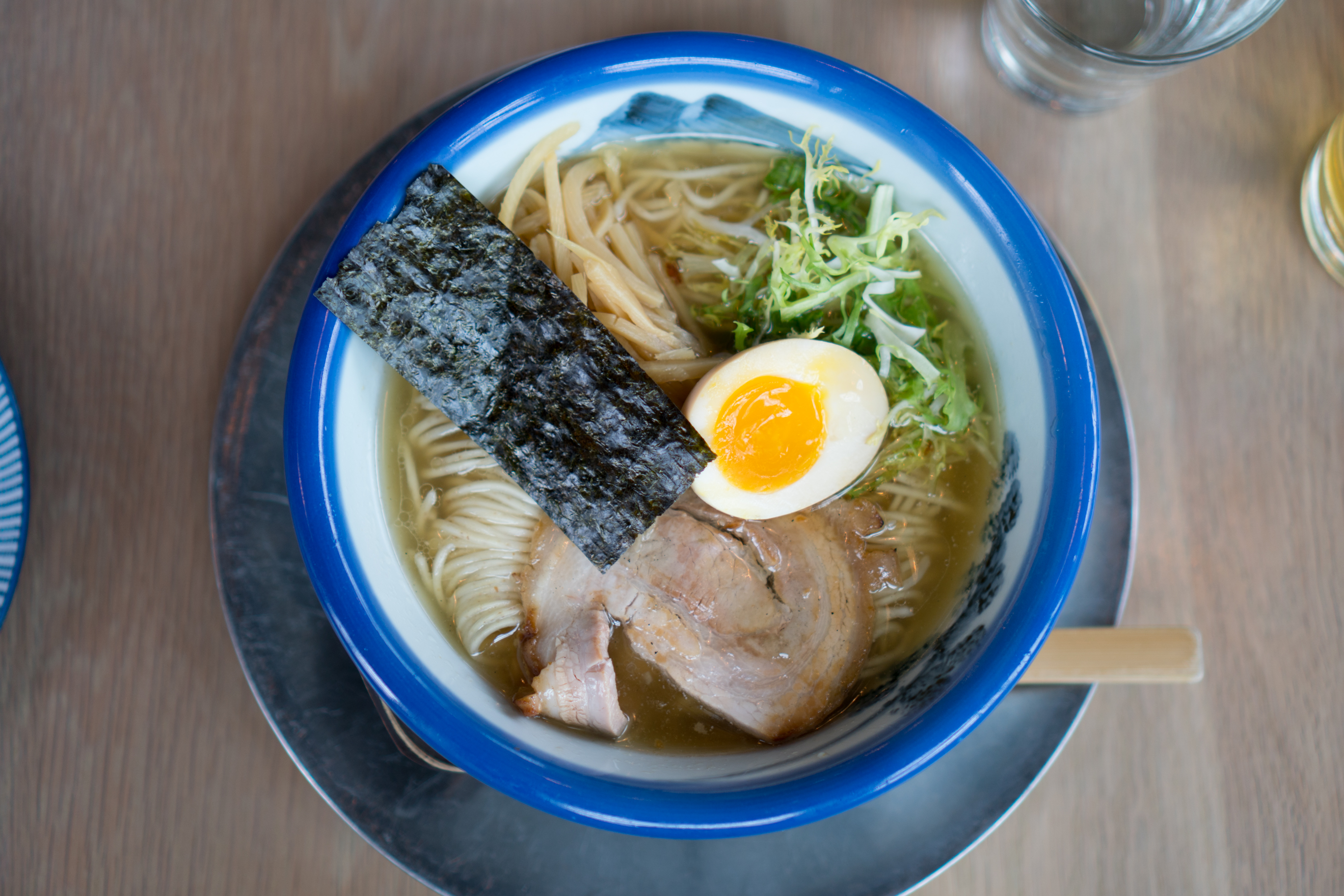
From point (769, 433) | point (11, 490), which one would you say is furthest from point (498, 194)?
point (11, 490)

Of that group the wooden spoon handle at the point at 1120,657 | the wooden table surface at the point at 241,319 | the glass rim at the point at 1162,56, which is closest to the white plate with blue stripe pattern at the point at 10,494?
the wooden table surface at the point at 241,319

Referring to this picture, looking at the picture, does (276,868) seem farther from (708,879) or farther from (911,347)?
(911,347)

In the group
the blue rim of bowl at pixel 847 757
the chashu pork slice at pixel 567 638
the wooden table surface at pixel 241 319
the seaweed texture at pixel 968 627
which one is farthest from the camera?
the wooden table surface at pixel 241 319

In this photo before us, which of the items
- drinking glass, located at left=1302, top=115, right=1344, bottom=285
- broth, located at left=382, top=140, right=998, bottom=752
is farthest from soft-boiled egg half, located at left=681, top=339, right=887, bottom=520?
drinking glass, located at left=1302, top=115, right=1344, bottom=285

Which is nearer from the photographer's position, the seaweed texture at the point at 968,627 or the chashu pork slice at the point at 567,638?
the seaweed texture at the point at 968,627

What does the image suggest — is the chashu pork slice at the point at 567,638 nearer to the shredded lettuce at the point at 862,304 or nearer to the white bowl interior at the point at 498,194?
the white bowl interior at the point at 498,194

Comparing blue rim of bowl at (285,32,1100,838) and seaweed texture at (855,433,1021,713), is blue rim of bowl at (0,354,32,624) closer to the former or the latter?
blue rim of bowl at (285,32,1100,838)

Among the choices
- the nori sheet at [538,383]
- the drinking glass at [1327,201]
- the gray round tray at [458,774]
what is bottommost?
the gray round tray at [458,774]

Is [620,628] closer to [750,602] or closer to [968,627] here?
[750,602]
